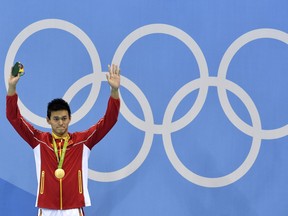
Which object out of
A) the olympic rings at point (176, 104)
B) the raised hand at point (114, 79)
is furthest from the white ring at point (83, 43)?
the raised hand at point (114, 79)

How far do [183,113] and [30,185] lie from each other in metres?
1.30

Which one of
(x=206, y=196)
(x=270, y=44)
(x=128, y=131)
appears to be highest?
(x=270, y=44)

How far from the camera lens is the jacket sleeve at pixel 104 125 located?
9.96ft

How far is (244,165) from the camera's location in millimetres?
3752

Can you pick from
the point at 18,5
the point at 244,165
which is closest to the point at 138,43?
the point at 18,5

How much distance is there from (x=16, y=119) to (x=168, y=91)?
4.06 ft

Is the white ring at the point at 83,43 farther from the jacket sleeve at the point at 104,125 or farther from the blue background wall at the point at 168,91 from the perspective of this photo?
the jacket sleeve at the point at 104,125

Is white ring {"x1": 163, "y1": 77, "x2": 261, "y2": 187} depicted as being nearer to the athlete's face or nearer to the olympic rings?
the olympic rings

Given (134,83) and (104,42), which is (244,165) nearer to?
(134,83)

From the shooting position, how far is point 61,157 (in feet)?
10.1

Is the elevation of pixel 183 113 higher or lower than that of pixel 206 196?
higher

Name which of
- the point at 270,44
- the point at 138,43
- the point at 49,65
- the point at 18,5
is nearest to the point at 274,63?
the point at 270,44

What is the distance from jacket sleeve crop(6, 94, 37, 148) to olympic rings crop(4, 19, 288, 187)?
618mm

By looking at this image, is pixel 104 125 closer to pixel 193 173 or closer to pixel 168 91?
pixel 168 91
